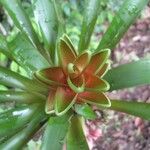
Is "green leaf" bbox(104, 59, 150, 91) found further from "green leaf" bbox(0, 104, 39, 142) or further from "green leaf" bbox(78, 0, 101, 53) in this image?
"green leaf" bbox(0, 104, 39, 142)

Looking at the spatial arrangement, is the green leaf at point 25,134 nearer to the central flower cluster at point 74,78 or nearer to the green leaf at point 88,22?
the central flower cluster at point 74,78

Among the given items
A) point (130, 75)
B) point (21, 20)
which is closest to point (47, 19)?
point (21, 20)

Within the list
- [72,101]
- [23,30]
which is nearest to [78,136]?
[72,101]

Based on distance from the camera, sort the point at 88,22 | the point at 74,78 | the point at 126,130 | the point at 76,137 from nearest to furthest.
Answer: the point at 74,78
the point at 76,137
the point at 88,22
the point at 126,130

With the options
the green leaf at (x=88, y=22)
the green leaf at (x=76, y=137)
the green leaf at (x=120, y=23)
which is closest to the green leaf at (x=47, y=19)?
the green leaf at (x=88, y=22)

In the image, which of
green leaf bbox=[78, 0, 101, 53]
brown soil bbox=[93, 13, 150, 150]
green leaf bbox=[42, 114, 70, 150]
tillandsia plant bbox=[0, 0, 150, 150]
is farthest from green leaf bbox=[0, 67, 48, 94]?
brown soil bbox=[93, 13, 150, 150]

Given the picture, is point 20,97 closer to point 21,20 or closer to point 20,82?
point 20,82

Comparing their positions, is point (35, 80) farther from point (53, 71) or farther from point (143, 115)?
point (143, 115)
